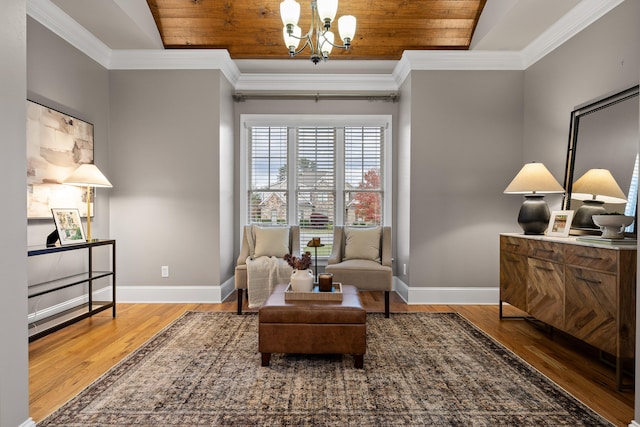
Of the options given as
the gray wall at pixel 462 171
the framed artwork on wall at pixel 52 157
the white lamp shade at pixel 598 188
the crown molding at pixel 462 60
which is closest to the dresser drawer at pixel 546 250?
the white lamp shade at pixel 598 188

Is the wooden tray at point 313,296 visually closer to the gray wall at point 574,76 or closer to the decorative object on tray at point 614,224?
the decorative object on tray at point 614,224

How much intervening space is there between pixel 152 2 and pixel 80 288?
3157 mm

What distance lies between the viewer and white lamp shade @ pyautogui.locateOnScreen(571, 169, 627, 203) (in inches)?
120

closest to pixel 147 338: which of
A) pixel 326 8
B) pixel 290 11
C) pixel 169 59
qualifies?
pixel 290 11

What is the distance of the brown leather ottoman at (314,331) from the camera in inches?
104

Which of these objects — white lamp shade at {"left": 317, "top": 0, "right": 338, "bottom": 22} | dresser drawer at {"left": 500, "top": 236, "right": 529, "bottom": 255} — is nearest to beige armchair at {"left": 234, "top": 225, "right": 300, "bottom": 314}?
dresser drawer at {"left": 500, "top": 236, "right": 529, "bottom": 255}

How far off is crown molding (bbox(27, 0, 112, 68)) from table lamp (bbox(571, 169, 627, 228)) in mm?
5097

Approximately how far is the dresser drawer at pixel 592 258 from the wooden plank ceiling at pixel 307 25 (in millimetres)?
2748

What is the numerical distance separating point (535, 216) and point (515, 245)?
0.33 meters

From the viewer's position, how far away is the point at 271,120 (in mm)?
5348

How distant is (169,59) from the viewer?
14.8ft

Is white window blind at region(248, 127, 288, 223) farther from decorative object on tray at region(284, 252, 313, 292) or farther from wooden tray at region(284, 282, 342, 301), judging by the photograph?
wooden tray at region(284, 282, 342, 301)

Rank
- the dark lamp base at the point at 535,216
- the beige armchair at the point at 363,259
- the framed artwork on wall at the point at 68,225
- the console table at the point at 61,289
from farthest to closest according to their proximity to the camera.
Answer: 1. the beige armchair at the point at 363,259
2. the dark lamp base at the point at 535,216
3. the framed artwork on wall at the point at 68,225
4. the console table at the point at 61,289

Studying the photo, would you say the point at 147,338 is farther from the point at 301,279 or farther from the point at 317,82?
the point at 317,82
